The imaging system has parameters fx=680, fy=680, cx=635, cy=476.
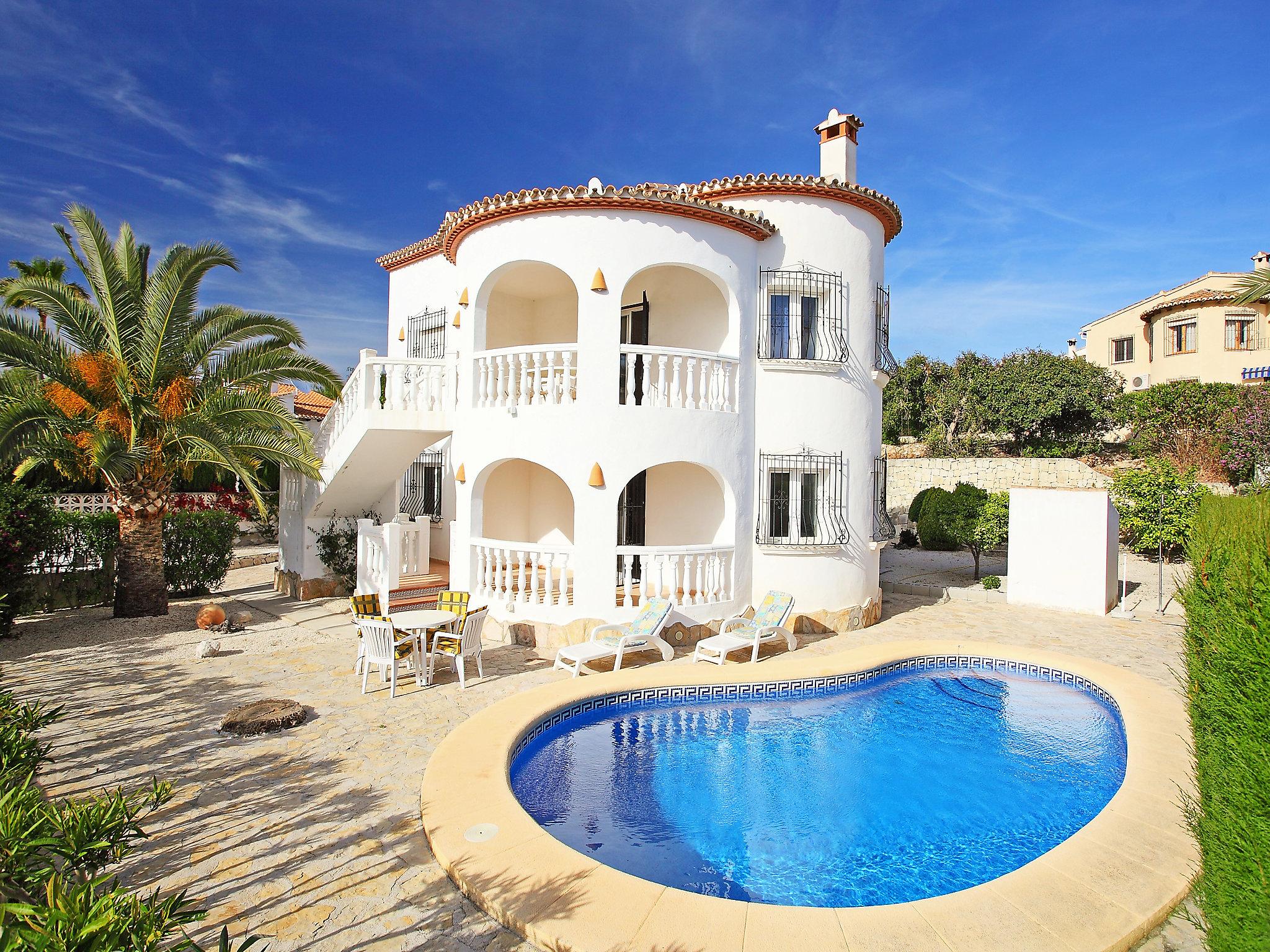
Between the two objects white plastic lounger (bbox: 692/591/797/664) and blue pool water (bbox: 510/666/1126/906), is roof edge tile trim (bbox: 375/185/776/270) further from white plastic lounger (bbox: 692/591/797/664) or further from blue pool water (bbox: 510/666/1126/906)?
blue pool water (bbox: 510/666/1126/906)

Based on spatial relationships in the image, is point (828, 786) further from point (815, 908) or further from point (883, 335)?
point (883, 335)

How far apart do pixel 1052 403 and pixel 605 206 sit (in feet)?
105

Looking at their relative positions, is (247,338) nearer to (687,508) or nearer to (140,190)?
(687,508)

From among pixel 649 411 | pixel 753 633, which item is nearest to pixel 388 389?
pixel 649 411

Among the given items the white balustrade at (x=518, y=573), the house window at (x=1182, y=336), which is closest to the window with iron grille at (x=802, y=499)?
the white balustrade at (x=518, y=573)

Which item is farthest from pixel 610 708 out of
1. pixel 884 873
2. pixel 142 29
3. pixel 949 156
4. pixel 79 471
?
pixel 949 156

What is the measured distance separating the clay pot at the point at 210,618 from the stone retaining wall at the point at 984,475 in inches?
1096

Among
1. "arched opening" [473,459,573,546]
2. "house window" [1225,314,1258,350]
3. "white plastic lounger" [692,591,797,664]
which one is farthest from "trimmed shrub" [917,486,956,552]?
"house window" [1225,314,1258,350]

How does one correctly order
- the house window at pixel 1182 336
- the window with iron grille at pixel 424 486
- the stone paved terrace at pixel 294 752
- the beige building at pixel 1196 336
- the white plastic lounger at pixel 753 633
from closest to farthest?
the stone paved terrace at pixel 294 752 → the white plastic lounger at pixel 753 633 → the window with iron grille at pixel 424 486 → the beige building at pixel 1196 336 → the house window at pixel 1182 336

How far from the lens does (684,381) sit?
559 inches

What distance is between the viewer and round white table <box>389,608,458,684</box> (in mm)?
10102

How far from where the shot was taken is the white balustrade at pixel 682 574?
12633mm

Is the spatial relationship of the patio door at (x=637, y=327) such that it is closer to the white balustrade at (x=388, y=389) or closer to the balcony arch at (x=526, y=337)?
the balcony arch at (x=526, y=337)

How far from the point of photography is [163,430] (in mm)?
13766
